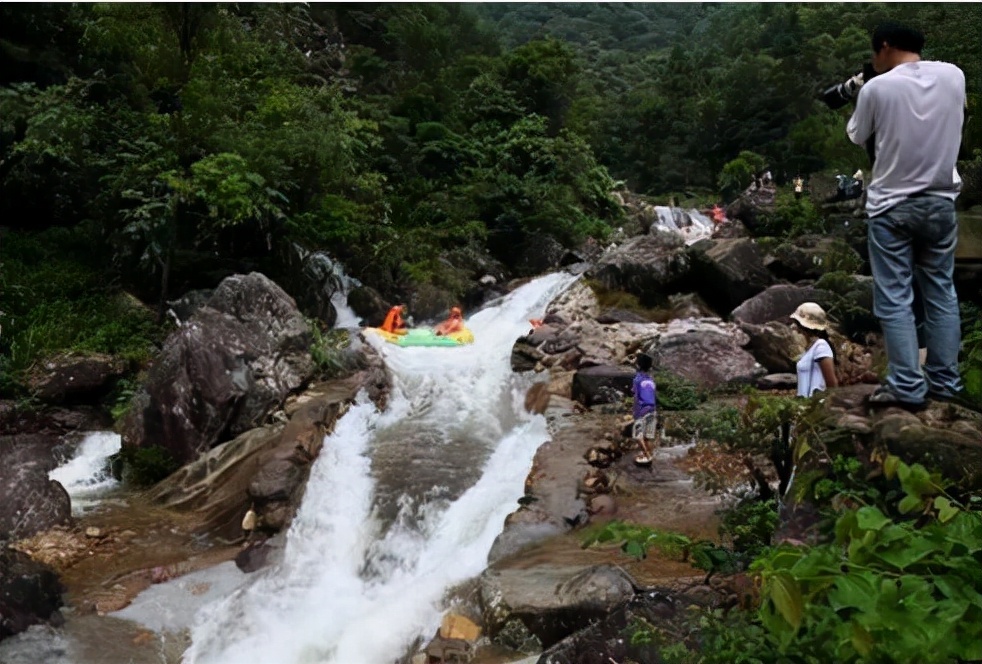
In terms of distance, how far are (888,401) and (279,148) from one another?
1360cm

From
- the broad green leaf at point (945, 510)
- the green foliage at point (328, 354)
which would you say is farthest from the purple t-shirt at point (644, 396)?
the broad green leaf at point (945, 510)

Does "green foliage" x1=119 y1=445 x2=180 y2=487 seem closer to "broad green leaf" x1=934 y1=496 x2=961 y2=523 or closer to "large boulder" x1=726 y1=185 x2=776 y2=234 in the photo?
"broad green leaf" x1=934 y1=496 x2=961 y2=523

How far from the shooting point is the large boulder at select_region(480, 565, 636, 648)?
531 cm

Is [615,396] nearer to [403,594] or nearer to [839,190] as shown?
[403,594]

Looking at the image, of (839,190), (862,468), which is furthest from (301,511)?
(839,190)

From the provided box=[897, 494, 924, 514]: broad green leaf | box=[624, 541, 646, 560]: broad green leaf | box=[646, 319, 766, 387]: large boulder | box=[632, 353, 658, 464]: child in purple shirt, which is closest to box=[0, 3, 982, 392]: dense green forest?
box=[646, 319, 766, 387]: large boulder

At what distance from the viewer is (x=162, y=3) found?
55.4 feet

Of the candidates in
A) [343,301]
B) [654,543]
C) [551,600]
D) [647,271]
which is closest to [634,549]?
[654,543]

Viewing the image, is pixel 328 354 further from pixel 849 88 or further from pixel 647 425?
pixel 849 88

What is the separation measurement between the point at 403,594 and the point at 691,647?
12.6ft

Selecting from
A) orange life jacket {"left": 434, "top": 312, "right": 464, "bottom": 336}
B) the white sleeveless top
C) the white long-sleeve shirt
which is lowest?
A: orange life jacket {"left": 434, "top": 312, "right": 464, "bottom": 336}

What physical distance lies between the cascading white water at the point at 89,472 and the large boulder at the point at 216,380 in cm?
59

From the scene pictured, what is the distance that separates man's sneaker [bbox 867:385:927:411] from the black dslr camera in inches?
54.4

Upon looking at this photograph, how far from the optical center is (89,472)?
1030 centimetres
